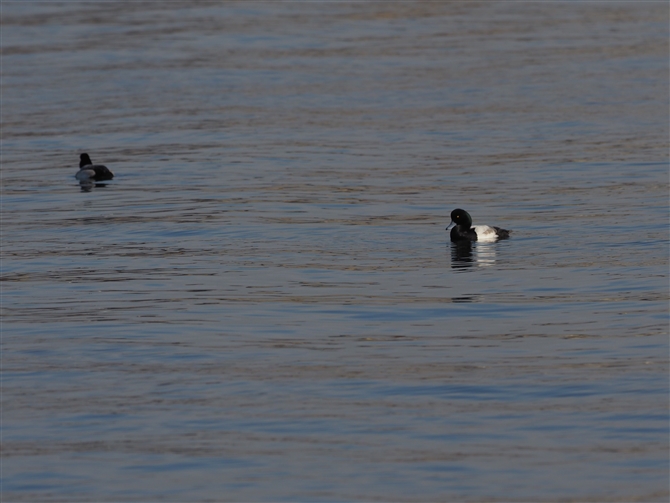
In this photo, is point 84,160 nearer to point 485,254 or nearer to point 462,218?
point 462,218

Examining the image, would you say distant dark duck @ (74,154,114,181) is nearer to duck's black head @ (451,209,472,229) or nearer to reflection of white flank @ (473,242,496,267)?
duck's black head @ (451,209,472,229)

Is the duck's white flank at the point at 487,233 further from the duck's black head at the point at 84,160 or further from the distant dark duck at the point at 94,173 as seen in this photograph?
the duck's black head at the point at 84,160

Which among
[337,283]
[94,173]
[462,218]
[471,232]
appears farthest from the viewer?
[94,173]

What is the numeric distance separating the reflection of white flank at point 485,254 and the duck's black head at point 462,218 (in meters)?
0.46

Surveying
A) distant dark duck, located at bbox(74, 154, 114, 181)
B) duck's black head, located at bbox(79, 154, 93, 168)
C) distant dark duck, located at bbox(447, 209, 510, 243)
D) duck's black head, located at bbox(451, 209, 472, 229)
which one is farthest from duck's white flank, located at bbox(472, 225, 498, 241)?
duck's black head, located at bbox(79, 154, 93, 168)

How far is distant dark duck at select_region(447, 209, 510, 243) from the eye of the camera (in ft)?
59.0

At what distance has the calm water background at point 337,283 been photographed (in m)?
9.75

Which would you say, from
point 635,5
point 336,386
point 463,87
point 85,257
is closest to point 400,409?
point 336,386

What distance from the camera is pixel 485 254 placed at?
688 inches

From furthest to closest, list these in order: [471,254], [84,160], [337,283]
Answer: [84,160] < [471,254] < [337,283]

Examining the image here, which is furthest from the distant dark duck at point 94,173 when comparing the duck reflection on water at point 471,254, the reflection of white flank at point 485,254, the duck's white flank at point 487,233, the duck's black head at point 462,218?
the reflection of white flank at point 485,254

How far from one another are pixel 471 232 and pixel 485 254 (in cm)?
63

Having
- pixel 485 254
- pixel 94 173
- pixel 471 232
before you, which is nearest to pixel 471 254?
pixel 485 254

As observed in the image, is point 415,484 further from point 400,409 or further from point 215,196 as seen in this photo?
point 215,196
